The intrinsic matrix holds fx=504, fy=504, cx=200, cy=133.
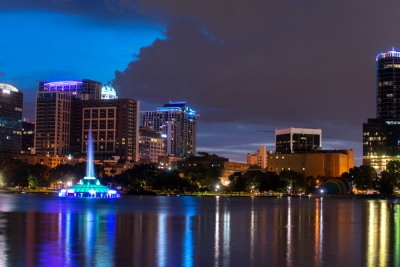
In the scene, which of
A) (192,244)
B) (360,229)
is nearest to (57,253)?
(192,244)

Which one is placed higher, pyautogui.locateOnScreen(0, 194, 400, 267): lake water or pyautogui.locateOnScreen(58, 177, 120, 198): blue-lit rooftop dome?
pyautogui.locateOnScreen(0, 194, 400, 267): lake water

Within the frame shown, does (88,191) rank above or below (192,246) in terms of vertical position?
below

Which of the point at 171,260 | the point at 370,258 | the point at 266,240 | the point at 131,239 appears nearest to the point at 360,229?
the point at 266,240

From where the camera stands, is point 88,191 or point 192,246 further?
point 88,191

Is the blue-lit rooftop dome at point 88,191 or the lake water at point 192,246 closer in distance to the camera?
the lake water at point 192,246

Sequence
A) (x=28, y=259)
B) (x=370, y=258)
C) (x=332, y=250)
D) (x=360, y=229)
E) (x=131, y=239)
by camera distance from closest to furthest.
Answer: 1. (x=28, y=259)
2. (x=370, y=258)
3. (x=332, y=250)
4. (x=131, y=239)
5. (x=360, y=229)

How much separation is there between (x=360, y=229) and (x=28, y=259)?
3099 centimetres

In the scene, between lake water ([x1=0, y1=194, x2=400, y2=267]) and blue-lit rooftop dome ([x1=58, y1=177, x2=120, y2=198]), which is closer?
lake water ([x1=0, y1=194, x2=400, y2=267])

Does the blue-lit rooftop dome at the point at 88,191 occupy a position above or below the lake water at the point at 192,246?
below

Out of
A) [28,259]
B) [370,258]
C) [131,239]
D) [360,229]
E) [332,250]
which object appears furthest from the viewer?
[360,229]

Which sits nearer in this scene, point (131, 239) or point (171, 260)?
point (171, 260)

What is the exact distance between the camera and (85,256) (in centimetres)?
2689

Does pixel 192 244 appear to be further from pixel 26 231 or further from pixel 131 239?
pixel 26 231

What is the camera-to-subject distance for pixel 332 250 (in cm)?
3066
